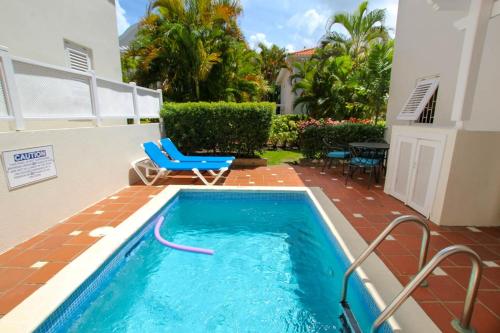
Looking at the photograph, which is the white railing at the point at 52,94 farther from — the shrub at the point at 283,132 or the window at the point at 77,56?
the shrub at the point at 283,132

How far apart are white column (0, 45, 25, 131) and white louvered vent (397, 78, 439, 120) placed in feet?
30.9

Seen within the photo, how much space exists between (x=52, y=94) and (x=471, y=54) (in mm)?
7449

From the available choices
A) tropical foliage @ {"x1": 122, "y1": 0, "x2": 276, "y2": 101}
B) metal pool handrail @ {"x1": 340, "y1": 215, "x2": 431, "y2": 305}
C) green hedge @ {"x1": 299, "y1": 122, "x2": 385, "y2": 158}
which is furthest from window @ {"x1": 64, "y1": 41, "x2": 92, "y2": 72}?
metal pool handrail @ {"x1": 340, "y1": 215, "x2": 431, "y2": 305}

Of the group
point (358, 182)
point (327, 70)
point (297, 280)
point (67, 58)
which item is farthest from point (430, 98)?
point (67, 58)

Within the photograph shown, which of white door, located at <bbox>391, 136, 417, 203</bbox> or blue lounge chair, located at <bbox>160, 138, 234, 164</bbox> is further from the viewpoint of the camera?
blue lounge chair, located at <bbox>160, 138, 234, 164</bbox>

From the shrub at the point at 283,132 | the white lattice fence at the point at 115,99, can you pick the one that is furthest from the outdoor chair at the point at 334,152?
the white lattice fence at the point at 115,99

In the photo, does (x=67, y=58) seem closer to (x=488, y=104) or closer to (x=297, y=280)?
(x=297, y=280)

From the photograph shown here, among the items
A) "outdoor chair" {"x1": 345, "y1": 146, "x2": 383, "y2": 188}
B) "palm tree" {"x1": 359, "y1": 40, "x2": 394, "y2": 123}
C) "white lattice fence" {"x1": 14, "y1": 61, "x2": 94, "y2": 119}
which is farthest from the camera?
"palm tree" {"x1": 359, "y1": 40, "x2": 394, "y2": 123}

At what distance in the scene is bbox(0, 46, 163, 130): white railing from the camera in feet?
12.7

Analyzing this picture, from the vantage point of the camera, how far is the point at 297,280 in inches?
148

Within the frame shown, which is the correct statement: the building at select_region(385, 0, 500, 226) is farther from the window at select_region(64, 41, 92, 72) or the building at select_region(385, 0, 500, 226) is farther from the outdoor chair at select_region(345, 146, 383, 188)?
the window at select_region(64, 41, 92, 72)

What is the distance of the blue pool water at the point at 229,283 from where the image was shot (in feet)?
9.80

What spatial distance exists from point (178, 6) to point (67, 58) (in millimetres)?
6247

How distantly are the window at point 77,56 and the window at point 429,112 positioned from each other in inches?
426
